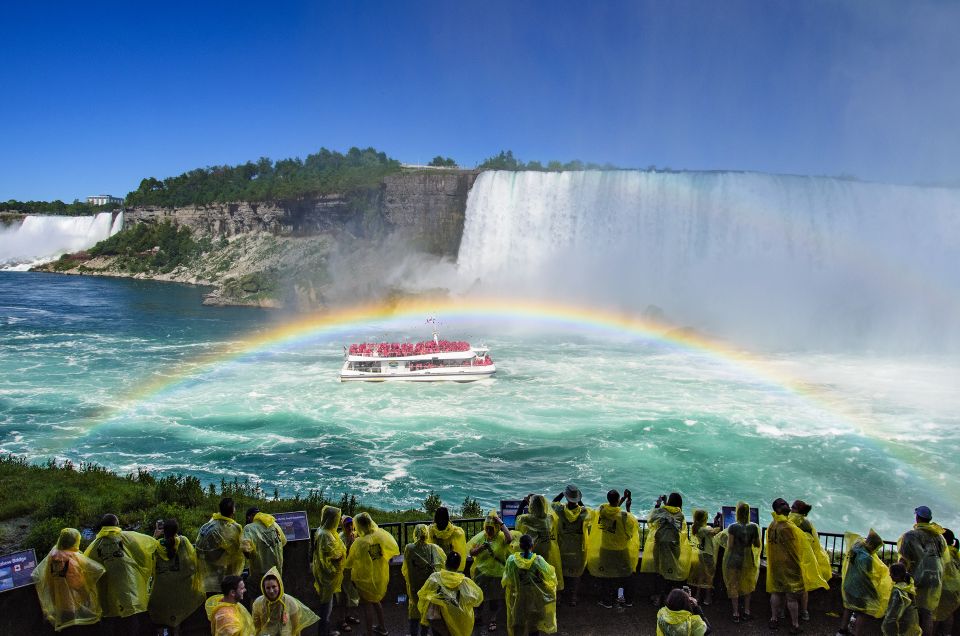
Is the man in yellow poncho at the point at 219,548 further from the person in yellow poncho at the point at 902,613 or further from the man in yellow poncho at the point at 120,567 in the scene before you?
the person in yellow poncho at the point at 902,613

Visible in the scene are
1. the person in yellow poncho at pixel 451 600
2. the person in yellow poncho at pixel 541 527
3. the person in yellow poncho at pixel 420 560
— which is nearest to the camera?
the person in yellow poncho at pixel 451 600

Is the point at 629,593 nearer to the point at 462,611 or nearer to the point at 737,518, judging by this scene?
the point at 737,518

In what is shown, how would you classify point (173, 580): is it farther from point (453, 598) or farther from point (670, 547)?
point (670, 547)

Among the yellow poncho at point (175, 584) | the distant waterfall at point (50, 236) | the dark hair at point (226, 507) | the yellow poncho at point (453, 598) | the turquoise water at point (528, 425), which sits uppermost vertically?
the distant waterfall at point (50, 236)

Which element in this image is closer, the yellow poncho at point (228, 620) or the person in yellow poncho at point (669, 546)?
the yellow poncho at point (228, 620)

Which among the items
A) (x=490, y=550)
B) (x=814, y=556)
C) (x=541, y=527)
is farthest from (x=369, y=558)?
(x=814, y=556)

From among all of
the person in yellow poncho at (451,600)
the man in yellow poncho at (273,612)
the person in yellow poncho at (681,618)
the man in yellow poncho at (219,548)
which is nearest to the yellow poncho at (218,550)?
the man in yellow poncho at (219,548)

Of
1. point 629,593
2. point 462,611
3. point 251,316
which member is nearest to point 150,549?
point 462,611

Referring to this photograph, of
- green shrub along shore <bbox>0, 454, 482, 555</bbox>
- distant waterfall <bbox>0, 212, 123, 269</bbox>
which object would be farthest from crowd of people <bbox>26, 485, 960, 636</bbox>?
distant waterfall <bbox>0, 212, 123, 269</bbox>
